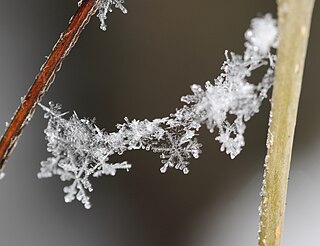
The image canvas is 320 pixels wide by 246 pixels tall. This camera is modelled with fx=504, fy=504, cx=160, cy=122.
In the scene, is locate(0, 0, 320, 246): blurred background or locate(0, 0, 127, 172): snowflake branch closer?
locate(0, 0, 127, 172): snowflake branch

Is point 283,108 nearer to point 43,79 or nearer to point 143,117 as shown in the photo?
point 43,79

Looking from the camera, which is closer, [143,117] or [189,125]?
[189,125]

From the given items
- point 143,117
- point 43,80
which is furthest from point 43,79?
point 143,117

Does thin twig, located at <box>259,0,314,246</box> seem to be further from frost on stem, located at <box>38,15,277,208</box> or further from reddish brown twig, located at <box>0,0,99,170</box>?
reddish brown twig, located at <box>0,0,99,170</box>

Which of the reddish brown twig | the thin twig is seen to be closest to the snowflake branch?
the reddish brown twig

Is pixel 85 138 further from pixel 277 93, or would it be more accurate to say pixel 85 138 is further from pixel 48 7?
pixel 48 7

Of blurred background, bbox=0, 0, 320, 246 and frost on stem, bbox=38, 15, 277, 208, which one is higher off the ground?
blurred background, bbox=0, 0, 320, 246

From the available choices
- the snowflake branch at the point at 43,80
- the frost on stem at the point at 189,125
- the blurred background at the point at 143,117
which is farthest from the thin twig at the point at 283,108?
the blurred background at the point at 143,117
